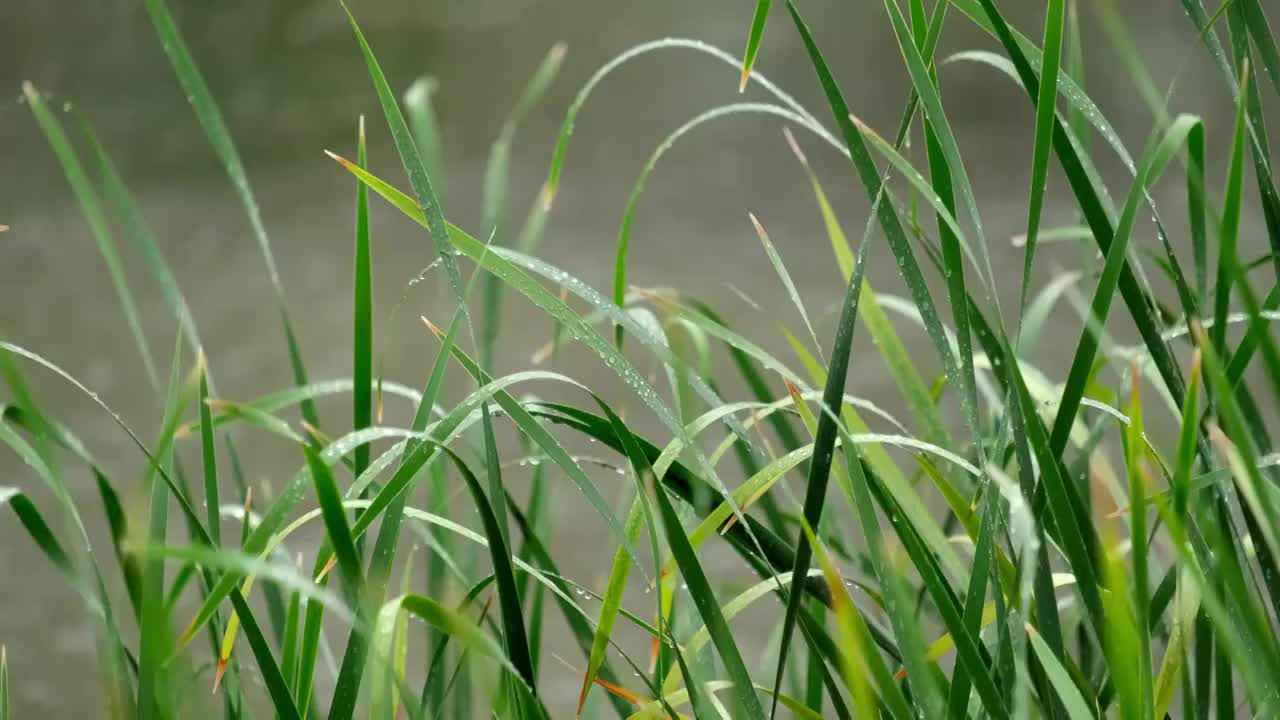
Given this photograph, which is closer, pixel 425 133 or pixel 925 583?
pixel 925 583

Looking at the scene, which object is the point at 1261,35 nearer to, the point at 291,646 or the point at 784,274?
the point at 784,274

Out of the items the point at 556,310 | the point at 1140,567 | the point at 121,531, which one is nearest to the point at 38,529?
the point at 121,531

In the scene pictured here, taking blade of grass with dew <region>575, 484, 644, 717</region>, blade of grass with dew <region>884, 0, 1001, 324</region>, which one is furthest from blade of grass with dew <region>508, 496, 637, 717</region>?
blade of grass with dew <region>884, 0, 1001, 324</region>

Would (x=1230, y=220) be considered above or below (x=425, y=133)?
below

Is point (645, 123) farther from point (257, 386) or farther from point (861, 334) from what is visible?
point (257, 386)

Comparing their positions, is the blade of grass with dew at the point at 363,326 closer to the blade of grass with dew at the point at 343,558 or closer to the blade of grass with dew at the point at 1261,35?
the blade of grass with dew at the point at 343,558

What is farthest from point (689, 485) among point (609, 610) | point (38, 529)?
point (38, 529)

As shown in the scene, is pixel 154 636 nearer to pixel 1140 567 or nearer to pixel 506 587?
pixel 506 587

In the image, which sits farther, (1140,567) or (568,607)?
(568,607)

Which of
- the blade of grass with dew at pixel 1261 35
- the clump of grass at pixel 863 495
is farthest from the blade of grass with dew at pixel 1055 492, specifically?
the blade of grass with dew at pixel 1261 35

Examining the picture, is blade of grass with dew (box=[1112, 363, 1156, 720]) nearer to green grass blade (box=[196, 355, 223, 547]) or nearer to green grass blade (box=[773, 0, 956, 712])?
green grass blade (box=[773, 0, 956, 712])

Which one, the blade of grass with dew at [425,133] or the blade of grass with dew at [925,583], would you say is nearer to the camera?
the blade of grass with dew at [925,583]

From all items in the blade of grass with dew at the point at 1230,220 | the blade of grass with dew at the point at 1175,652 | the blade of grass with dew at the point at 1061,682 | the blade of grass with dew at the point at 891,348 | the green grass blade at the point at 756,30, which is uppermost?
the green grass blade at the point at 756,30

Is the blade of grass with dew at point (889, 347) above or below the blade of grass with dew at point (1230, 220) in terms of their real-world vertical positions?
above
